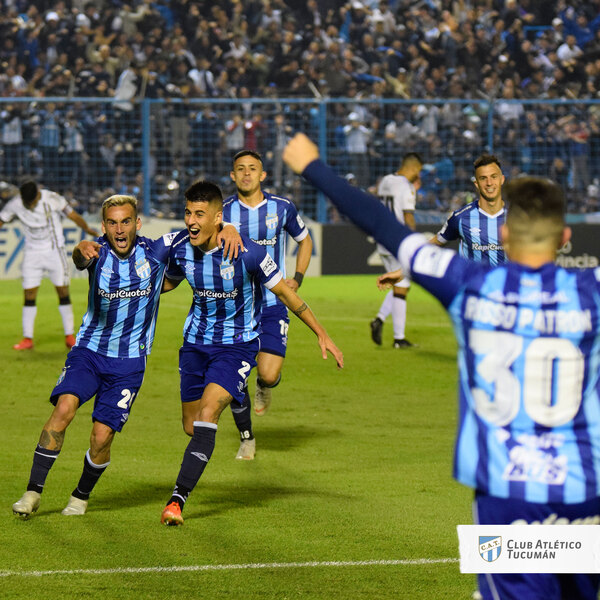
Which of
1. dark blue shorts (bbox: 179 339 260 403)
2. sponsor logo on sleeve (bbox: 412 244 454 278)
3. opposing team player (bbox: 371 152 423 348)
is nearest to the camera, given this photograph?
sponsor logo on sleeve (bbox: 412 244 454 278)

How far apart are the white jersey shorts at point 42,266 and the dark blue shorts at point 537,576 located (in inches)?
442

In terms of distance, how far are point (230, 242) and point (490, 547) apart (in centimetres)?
403

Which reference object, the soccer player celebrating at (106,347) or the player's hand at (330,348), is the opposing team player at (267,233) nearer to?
the soccer player celebrating at (106,347)

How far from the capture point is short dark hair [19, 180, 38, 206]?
13.6 m

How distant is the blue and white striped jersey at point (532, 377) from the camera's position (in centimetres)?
313

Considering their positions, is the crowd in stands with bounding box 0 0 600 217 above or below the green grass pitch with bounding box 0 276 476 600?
above

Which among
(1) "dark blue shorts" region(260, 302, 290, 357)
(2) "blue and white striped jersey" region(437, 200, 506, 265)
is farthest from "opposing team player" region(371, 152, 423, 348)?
(1) "dark blue shorts" region(260, 302, 290, 357)

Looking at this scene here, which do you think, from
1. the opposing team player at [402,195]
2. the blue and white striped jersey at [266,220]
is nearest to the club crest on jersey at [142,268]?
the blue and white striped jersey at [266,220]

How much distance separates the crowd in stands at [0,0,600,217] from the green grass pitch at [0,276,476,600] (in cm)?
803

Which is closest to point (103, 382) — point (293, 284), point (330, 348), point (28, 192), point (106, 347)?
point (106, 347)

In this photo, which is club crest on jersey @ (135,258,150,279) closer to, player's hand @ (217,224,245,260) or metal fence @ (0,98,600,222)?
player's hand @ (217,224,245,260)

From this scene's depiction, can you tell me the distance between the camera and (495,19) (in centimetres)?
2684

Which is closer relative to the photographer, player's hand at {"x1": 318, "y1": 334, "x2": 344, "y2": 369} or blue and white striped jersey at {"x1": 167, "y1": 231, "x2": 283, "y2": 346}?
player's hand at {"x1": 318, "y1": 334, "x2": 344, "y2": 369}

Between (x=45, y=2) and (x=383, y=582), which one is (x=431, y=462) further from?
(x=45, y=2)
